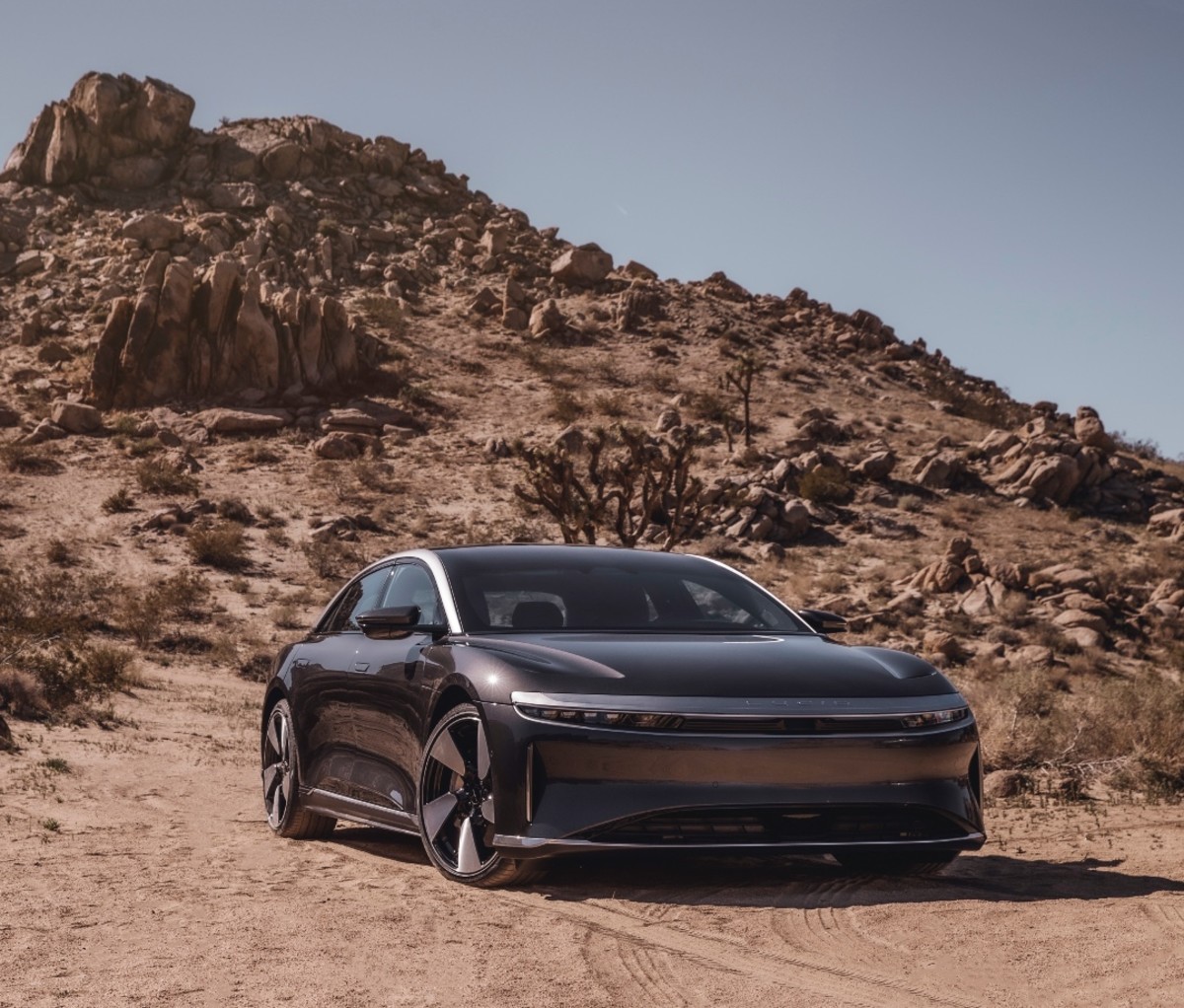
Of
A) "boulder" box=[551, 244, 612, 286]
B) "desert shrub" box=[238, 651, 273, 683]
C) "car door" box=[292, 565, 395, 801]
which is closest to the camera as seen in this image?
"car door" box=[292, 565, 395, 801]

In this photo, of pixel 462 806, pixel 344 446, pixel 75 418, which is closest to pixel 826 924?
pixel 462 806

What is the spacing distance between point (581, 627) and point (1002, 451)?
39.8 metres

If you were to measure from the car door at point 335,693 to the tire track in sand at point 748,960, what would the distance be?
6.67ft

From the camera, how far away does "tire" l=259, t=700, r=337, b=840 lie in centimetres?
838

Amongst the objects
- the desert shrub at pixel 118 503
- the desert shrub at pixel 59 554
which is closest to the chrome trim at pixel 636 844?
the desert shrub at pixel 59 554

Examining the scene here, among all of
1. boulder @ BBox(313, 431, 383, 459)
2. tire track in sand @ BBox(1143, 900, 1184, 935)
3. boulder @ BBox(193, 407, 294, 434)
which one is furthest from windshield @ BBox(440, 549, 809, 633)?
boulder @ BBox(193, 407, 294, 434)

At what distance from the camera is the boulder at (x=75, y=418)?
43.9 meters

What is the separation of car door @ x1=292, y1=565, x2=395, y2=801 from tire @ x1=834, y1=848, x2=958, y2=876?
2412 mm

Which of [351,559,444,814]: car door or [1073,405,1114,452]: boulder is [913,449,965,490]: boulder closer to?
[1073,405,1114,452]: boulder

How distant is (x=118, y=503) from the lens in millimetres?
37406

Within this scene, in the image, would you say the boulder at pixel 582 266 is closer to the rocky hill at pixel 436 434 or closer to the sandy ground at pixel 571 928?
the rocky hill at pixel 436 434

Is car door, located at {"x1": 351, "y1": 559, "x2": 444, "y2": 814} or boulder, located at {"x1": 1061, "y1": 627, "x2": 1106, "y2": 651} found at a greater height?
car door, located at {"x1": 351, "y1": 559, "x2": 444, "y2": 814}

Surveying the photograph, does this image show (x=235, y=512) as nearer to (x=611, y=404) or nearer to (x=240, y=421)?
(x=240, y=421)

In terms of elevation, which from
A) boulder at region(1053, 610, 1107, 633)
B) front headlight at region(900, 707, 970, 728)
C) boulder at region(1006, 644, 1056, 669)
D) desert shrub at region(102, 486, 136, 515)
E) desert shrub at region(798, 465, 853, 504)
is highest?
front headlight at region(900, 707, 970, 728)
